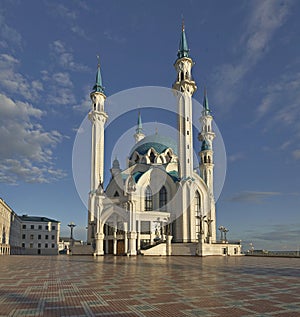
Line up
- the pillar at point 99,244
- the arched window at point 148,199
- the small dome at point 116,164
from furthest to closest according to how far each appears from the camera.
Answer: the small dome at point 116,164 → the arched window at point 148,199 → the pillar at point 99,244

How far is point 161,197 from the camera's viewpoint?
5547 cm

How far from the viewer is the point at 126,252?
151 feet

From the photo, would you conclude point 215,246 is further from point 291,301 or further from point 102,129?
point 291,301

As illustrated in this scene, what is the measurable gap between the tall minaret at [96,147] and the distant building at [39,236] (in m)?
34.6

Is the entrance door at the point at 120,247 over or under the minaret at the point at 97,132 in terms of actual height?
under

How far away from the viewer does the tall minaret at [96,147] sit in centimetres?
5397

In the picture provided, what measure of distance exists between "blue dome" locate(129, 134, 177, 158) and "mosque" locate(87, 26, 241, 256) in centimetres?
47

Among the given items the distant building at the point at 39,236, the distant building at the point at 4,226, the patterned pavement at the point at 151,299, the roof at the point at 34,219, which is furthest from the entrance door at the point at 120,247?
the roof at the point at 34,219

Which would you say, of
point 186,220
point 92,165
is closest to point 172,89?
point 92,165

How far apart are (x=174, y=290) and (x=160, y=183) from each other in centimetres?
4464

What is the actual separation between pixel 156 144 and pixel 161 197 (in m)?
14.9

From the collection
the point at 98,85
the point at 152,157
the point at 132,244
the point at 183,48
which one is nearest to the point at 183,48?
the point at 183,48

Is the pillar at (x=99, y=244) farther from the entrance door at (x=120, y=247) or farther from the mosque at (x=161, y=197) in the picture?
the entrance door at (x=120, y=247)

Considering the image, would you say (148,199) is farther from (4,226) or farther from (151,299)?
(151,299)
